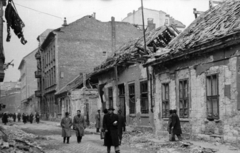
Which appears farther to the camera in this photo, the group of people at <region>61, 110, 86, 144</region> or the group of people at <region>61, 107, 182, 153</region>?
the group of people at <region>61, 110, 86, 144</region>

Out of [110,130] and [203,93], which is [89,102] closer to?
[203,93]

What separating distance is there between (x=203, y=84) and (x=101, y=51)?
30411 millimetres

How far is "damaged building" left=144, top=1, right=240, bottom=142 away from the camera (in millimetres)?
12953

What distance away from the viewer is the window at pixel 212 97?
13.9 meters

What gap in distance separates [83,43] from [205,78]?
3040 centimetres

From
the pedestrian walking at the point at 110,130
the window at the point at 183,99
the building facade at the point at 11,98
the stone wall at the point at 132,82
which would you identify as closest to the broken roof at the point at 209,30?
the window at the point at 183,99

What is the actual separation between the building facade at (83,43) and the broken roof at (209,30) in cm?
2598

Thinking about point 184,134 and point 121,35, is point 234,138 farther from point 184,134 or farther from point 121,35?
point 121,35

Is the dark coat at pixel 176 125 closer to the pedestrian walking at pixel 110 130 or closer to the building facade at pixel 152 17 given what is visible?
the pedestrian walking at pixel 110 130

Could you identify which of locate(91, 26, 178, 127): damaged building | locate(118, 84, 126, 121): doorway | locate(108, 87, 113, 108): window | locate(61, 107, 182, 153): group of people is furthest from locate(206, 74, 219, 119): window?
locate(108, 87, 113, 108): window

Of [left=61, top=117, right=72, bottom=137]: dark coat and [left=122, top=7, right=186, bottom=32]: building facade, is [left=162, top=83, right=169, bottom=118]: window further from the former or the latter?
[left=122, top=7, right=186, bottom=32]: building facade

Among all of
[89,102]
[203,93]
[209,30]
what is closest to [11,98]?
[89,102]

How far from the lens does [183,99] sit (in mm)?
16219

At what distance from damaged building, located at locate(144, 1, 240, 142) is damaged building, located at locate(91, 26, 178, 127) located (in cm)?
175
